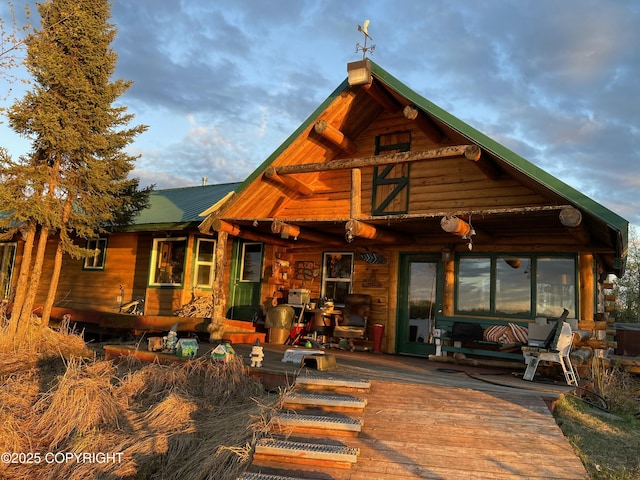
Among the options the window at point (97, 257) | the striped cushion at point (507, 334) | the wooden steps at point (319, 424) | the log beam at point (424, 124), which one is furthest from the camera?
the window at point (97, 257)

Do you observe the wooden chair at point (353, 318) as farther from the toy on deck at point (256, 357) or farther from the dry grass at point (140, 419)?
the dry grass at point (140, 419)

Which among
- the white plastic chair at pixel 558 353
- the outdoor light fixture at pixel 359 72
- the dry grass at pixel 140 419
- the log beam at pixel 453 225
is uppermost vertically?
the outdoor light fixture at pixel 359 72

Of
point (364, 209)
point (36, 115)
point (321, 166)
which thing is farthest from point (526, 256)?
point (36, 115)

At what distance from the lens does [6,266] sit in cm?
1761

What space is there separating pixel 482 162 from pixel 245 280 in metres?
6.81

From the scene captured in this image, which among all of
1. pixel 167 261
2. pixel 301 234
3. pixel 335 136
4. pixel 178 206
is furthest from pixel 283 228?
pixel 178 206

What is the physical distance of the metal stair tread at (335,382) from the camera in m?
5.78

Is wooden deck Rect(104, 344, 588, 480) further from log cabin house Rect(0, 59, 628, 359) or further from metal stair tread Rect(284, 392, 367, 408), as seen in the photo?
log cabin house Rect(0, 59, 628, 359)

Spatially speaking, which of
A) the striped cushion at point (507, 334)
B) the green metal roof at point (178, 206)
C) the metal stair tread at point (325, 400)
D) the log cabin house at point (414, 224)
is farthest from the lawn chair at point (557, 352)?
the green metal roof at point (178, 206)

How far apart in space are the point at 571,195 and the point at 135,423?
6.35m

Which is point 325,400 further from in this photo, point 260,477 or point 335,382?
point 260,477

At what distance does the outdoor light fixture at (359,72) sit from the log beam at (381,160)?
1.32 meters

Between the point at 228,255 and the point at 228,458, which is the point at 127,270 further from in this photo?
the point at 228,458

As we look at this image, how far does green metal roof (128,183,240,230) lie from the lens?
12.4m
